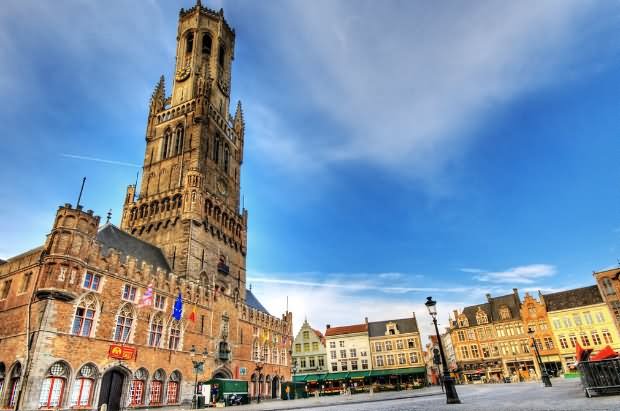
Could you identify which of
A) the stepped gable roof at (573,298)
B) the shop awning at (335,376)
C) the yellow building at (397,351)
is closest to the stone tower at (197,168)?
the shop awning at (335,376)

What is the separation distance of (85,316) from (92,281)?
222 cm

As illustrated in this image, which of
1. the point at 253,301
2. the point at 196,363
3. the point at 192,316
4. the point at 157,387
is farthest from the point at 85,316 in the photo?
the point at 253,301

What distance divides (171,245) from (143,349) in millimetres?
12157

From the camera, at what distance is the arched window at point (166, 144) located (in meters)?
43.5

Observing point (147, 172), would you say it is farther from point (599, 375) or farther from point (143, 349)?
point (599, 375)

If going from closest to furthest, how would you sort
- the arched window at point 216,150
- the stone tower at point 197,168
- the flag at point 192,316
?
1. the flag at point 192,316
2. the stone tower at point 197,168
3. the arched window at point 216,150

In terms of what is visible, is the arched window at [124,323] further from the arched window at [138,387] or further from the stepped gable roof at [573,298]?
the stepped gable roof at [573,298]

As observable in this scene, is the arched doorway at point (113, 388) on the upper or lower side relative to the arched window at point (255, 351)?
lower

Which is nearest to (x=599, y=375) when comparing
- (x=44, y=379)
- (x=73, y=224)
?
(x=44, y=379)

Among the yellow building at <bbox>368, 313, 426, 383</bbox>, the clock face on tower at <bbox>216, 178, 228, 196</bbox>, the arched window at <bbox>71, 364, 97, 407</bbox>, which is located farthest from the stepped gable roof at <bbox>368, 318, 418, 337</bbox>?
the arched window at <bbox>71, 364, 97, 407</bbox>

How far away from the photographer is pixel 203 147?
41625mm

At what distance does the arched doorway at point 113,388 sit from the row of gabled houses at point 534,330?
49.4m

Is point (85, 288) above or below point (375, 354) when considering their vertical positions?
above

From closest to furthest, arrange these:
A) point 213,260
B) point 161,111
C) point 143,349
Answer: point 143,349 < point 213,260 < point 161,111
